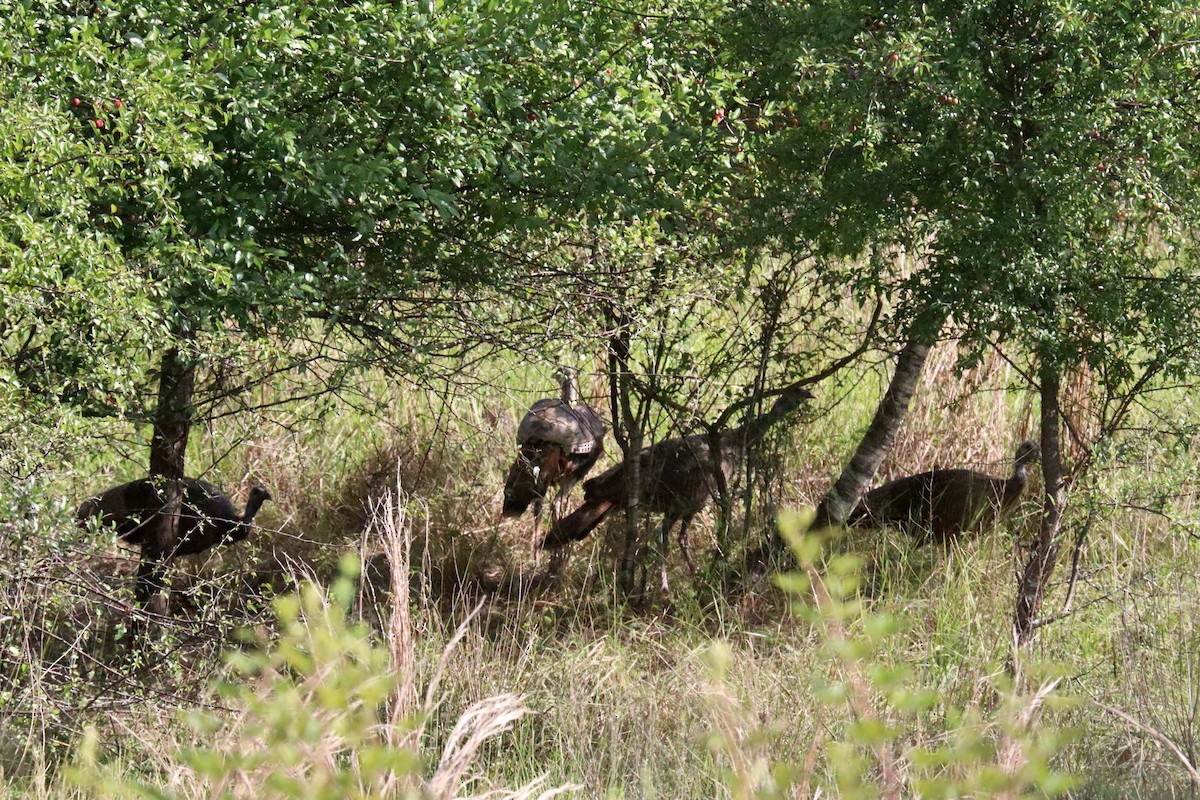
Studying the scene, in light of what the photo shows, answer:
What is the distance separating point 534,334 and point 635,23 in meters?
1.41

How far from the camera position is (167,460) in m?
5.92

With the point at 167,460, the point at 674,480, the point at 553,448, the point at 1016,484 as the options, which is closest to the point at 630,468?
the point at 674,480

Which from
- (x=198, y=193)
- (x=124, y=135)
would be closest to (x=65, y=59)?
(x=124, y=135)

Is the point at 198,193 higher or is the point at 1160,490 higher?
the point at 198,193

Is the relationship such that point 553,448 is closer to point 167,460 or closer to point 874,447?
point 874,447

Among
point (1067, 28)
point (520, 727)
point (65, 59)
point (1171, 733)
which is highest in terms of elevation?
point (1067, 28)

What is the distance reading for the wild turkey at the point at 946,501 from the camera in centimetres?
666

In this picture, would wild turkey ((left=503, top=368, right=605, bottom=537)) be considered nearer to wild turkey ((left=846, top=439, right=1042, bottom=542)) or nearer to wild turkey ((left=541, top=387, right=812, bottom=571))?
wild turkey ((left=541, top=387, right=812, bottom=571))

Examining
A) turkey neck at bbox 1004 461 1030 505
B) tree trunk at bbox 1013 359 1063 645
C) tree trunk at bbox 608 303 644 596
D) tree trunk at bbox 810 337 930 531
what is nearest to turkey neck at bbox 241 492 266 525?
tree trunk at bbox 608 303 644 596

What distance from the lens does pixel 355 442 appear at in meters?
8.24

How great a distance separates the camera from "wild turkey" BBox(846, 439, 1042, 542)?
6664 mm

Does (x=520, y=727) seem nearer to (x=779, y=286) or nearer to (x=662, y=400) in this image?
(x=662, y=400)

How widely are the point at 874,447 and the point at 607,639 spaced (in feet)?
5.89

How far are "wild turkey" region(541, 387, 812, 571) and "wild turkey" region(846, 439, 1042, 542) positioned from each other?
72 cm
